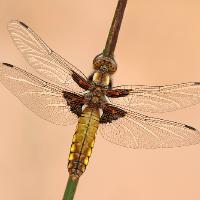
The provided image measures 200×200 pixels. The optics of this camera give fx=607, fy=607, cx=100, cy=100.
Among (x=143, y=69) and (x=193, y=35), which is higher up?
(x=193, y=35)

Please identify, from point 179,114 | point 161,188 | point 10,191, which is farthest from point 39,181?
point 179,114

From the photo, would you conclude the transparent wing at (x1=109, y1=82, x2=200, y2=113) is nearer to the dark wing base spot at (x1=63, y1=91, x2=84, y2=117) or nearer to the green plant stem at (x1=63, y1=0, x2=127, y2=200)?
the dark wing base spot at (x1=63, y1=91, x2=84, y2=117)

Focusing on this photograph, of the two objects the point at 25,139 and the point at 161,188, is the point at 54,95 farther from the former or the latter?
the point at 161,188

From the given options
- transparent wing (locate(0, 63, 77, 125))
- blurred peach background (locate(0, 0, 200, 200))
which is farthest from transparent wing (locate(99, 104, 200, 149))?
blurred peach background (locate(0, 0, 200, 200))

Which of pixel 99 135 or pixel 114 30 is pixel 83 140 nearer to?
pixel 114 30

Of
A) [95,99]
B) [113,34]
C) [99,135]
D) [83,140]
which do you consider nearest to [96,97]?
[95,99]

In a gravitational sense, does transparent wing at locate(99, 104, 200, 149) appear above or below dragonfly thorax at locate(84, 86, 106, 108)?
below

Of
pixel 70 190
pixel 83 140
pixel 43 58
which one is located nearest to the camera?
pixel 70 190
